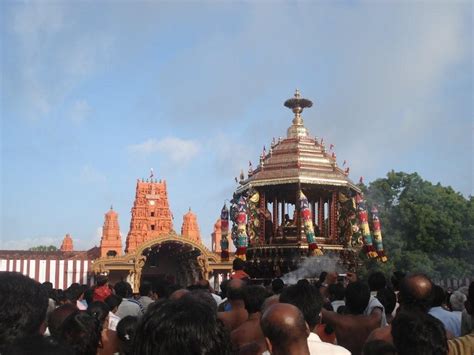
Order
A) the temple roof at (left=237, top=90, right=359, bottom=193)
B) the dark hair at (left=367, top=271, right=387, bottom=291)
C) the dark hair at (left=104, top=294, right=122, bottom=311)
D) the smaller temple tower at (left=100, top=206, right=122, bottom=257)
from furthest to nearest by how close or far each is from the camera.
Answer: the smaller temple tower at (left=100, top=206, right=122, bottom=257) < the temple roof at (left=237, top=90, right=359, bottom=193) < the dark hair at (left=367, top=271, right=387, bottom=291) < the dark hair at (left=104, top=294, right=122, bottom=311)

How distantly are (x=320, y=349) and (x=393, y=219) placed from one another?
3078 cm

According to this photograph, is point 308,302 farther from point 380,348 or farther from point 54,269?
point 54,269

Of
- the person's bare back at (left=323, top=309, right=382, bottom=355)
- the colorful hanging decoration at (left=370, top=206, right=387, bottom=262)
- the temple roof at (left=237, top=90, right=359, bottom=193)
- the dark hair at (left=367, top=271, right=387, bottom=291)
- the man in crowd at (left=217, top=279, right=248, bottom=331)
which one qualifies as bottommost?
the person's bare back at (left=323, top=309, right=382, bottom=355)

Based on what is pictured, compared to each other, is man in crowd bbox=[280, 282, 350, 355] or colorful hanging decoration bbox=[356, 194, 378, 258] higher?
colorful hanging decoration bbox=[356, 194, 378, 258]

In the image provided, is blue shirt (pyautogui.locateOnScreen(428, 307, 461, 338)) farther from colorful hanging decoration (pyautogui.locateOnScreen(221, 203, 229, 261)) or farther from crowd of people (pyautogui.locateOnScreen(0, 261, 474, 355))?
colorful hanging decoration (pyautogui.locateOnScreen(221, 203, 229, 261))

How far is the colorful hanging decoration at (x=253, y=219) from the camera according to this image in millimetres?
20719

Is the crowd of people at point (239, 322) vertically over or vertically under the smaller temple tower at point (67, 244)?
under

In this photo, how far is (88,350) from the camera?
3.63 metres

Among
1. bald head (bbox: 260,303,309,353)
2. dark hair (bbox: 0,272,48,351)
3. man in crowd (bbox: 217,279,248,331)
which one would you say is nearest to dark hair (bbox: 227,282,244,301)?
man in crowd (bbox: 217,279,248,331)

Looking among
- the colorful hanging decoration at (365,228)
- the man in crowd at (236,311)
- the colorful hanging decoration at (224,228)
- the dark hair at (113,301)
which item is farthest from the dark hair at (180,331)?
the colorful hanging decoration at (224,228)

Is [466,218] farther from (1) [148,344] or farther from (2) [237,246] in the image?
(1) [148,344]

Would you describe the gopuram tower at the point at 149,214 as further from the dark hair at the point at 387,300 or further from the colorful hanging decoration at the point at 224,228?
the dark hair at the point at 387,300

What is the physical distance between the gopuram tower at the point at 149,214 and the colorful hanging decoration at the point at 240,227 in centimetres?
4097

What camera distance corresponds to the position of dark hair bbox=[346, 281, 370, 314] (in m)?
5.24
